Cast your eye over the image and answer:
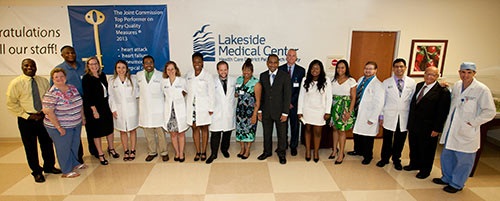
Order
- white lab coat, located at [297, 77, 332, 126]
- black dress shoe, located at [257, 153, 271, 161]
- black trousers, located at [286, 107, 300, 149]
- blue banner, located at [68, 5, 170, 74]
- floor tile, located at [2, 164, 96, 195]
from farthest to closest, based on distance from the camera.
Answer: blue banner, located at [68, 5, 170, 74] → black trousers, located at [286, 107, 300, 149] → black dress shoe, located at [257, 153, 271, 161] → white lab coat, located at [297, 77, 332, 126] → floor tile, located at [2, 164, 96, 195]

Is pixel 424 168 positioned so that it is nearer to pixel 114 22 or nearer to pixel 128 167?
pixel 128 167

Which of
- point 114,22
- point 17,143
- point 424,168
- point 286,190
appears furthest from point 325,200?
point 17,143

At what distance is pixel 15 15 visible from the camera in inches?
171

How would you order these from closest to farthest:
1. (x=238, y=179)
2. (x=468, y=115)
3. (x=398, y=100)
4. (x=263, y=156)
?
(x=468, y=115), (x=238, y=179), (x=398, y=100), (x=263, y=156)

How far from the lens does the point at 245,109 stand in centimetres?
379

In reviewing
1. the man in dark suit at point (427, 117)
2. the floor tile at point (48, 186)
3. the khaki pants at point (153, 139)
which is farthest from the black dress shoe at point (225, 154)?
the man in dark suit at point (427, 117)

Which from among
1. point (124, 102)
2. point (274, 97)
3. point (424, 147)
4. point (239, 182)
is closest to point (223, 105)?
point (274, 97)

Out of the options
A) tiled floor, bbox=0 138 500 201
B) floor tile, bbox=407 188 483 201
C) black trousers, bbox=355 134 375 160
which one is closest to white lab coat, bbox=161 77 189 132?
tiled floor, bbox=0 138 500 201

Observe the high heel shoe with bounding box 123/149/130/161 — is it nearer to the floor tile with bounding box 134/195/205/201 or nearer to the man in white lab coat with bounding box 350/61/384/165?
the floor tile with bounding box 134/195/205/201

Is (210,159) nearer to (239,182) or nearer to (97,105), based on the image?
(239,182)

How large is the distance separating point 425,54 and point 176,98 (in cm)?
427

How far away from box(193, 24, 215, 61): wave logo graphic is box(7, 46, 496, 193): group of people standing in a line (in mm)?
936

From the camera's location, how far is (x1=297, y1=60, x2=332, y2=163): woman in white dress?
3582 millimetres

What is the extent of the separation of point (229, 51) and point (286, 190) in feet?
8.14
